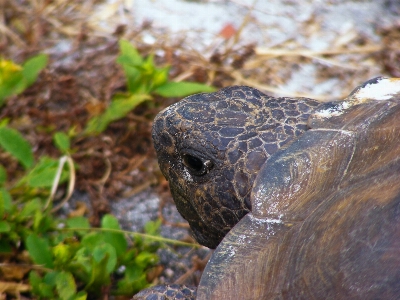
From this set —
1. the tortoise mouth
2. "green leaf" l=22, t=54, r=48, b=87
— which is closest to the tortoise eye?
the tortoise mouth

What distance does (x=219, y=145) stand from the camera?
167 centimetres

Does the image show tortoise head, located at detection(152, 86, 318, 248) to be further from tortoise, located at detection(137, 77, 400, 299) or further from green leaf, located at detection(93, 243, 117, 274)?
green leaf, located at detection(93, 243, 117, 274)

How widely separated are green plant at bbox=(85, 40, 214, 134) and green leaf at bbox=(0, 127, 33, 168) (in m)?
0.48

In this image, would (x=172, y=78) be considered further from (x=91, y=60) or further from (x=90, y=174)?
(x=90, y=174)

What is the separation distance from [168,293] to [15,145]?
3.42 feet

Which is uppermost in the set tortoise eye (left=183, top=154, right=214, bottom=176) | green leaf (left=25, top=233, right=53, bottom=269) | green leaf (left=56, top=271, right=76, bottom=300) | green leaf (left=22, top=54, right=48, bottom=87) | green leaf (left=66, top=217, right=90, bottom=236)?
tortoise eye (left=183, top=154, right=214, bottom=176)

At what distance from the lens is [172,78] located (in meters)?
3.21

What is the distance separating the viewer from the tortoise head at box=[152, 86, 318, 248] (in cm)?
166

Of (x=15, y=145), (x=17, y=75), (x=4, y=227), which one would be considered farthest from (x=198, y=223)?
(x=17, y=75)

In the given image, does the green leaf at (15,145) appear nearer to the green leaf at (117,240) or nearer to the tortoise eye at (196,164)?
the green leaf at (117,240)

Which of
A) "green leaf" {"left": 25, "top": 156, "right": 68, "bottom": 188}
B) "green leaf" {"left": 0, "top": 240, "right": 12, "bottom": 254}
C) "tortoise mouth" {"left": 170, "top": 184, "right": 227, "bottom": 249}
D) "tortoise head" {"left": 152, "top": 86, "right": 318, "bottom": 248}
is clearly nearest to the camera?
"tortoise head" {"left": 152, "top": 86, "right": 318, "bottom": 248}

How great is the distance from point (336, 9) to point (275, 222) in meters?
3.15

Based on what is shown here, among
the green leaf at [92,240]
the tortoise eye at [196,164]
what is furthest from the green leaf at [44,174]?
the tortoise eye at [196,164]

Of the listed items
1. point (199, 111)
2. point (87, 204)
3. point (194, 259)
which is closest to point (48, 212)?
point (87, 204)
